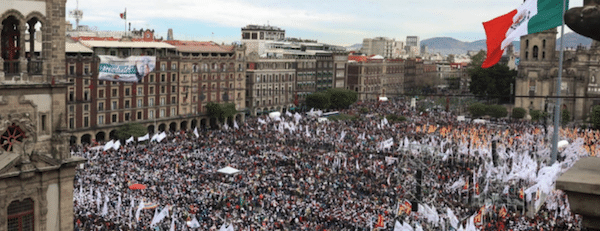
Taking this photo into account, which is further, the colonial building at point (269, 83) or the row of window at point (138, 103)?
the colonial building at point (269, 83)

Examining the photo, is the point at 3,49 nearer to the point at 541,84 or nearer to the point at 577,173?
the point at 577,173

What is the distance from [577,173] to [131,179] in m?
37.6

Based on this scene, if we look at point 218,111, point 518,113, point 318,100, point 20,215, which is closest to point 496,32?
point 20,215

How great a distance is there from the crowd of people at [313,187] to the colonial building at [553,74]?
33201 millimetres

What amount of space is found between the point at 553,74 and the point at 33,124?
94.4m

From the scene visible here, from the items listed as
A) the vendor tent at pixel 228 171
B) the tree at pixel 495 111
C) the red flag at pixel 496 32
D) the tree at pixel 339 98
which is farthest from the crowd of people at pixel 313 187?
the tree at pixel 339 98

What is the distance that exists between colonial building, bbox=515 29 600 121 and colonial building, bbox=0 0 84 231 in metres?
87.1

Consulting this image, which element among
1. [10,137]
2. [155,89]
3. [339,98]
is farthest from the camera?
[339,98]

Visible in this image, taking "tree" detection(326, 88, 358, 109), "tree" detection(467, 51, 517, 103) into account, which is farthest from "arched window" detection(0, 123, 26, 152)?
"tree" detection(467, 51, 517, 103)

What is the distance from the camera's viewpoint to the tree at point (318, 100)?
100 m

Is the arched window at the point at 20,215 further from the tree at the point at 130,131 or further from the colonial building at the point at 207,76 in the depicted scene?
the colonial building at the point at 207,76

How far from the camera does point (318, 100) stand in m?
100

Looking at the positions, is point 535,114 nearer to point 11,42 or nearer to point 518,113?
point 518,113

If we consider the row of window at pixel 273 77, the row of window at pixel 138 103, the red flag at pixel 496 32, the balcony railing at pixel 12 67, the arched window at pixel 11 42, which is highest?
the red flag at pixel 496 32
